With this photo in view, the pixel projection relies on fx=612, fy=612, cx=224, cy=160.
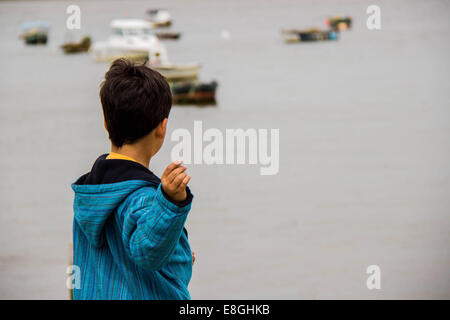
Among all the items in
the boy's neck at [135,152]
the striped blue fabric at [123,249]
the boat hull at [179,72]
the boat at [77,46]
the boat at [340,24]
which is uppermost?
the boat at [340,24]

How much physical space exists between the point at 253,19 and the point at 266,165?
3460 centimetres

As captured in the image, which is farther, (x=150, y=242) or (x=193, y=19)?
(x=193, y=19)

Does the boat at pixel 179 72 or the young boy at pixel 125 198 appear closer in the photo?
the young boy at pixel 125 198

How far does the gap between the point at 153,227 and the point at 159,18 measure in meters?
34.1

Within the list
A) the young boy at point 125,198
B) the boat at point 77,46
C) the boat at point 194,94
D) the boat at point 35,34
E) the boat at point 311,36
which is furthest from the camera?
the boat at point 35,34

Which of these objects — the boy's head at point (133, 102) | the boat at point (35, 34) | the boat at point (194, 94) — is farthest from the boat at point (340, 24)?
the boy's head at point (133, 102)

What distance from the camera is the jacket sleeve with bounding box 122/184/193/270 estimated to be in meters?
1.28

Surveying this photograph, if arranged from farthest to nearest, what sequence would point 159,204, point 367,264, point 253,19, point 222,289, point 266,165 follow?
point 253,19
point 266,165
point 367,264
point 222,289
point 159,204

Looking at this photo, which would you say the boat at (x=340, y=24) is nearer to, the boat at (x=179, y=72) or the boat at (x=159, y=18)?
the boat at (x=159, y=18)

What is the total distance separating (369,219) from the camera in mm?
5746

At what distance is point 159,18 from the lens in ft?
112

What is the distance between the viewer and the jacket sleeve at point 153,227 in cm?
128
